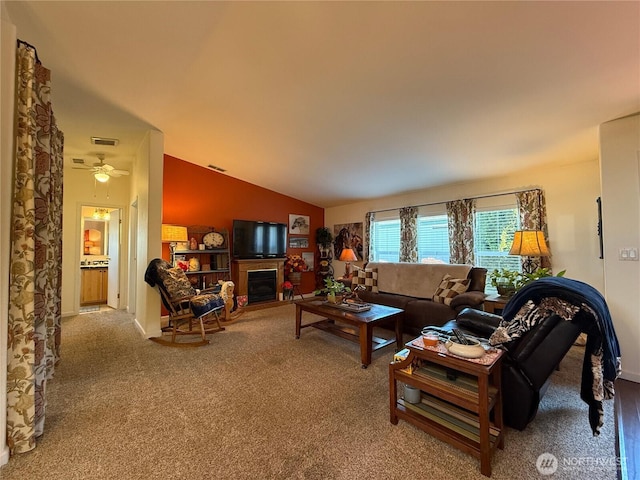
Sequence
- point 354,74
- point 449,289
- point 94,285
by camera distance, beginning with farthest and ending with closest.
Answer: point 94,285
point 449,289
point 354,74

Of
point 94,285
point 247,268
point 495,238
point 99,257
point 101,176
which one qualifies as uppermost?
point 101,176

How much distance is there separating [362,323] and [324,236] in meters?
4.09

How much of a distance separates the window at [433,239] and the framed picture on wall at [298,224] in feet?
8.75

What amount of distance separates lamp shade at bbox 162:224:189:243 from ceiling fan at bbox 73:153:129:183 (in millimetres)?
1050

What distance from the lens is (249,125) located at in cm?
329

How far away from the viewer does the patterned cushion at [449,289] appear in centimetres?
342

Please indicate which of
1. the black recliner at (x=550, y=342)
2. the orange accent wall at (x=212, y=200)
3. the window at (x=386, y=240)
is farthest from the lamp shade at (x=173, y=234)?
the black recliner at (x=550, y=342)

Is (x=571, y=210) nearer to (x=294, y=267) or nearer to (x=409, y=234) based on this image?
(x=409, y=234)

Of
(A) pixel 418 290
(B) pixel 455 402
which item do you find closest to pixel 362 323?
(B) pixel 455 402

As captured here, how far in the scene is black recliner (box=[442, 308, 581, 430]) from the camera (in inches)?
61.7

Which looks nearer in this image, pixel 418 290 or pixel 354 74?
pixel 354 74

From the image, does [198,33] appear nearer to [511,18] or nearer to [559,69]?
[511,18]

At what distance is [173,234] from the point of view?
414 centimetres

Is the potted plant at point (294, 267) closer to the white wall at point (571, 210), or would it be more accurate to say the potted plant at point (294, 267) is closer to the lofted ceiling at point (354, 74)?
the lofted ceiling at point (354, 74)
